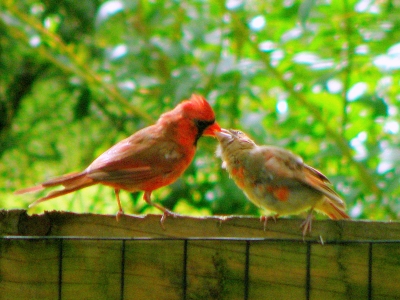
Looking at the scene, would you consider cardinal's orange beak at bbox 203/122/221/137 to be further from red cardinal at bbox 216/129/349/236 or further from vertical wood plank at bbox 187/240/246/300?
vertical wood plank at bbox 187/240/246/300

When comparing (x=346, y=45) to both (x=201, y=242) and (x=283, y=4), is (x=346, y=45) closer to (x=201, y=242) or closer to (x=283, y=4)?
(x=283, y=4)

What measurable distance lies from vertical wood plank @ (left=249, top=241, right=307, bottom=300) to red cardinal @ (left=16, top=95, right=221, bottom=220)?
3.01 ft

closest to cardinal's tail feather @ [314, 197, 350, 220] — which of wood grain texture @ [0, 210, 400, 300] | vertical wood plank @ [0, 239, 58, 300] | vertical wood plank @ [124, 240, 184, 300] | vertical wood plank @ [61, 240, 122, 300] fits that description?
wood grain texture @ [0, 210, 400, 300]

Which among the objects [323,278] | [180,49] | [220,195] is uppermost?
[180,49]

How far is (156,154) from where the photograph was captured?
3250mm

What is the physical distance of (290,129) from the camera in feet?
12.1

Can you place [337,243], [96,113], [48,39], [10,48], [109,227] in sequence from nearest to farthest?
1. [337,243]
2. [109,227]
3. [48,39]
4. [96,113]
5. [10,48]

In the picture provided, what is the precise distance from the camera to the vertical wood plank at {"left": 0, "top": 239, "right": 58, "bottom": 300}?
220cm

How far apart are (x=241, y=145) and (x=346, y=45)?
973mm

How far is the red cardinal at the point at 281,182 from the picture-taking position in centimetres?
257

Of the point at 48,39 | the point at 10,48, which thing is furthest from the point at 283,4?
the point at 10,48

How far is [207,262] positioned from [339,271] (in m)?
0.40

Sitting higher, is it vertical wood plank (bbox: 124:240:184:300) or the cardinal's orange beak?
the cardinal's orange beak

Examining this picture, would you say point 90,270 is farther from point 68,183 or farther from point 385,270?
point 385,270
